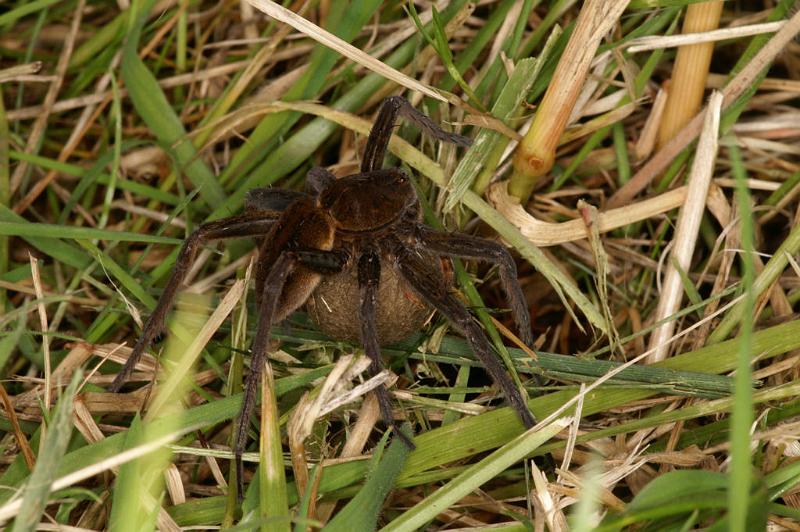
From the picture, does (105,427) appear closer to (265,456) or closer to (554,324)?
(265,456)

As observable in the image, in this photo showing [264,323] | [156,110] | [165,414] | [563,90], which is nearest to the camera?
[264,323]

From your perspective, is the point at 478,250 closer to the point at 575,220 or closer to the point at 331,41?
the point at 575,220

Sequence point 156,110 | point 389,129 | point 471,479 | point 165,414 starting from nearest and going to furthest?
1. point 471,479
2. point 165,414
3. point 389,129
4. point 156,110

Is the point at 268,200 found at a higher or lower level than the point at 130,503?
higher

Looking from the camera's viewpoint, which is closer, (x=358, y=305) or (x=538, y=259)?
(x=358, y=305)

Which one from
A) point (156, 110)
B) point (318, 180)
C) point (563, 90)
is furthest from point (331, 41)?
point (156, 110)

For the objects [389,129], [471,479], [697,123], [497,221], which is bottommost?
[471,479]

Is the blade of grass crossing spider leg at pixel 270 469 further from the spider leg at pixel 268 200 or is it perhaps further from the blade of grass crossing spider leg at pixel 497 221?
the blade of grass crossing spider leg at pixel 497 221

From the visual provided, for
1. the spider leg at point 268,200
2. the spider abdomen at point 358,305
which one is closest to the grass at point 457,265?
the spider abdomen at point 358,305
